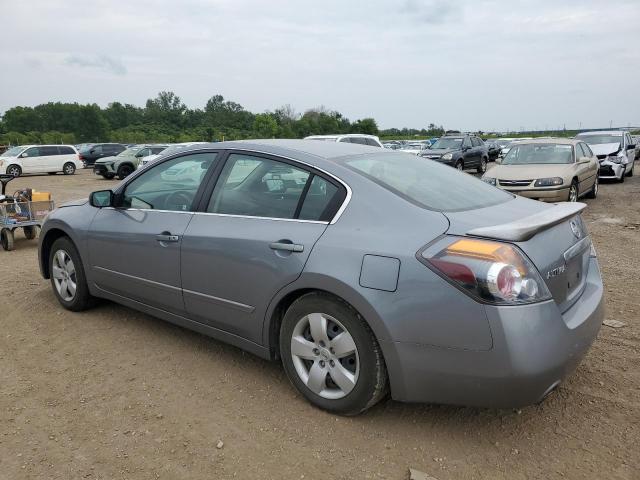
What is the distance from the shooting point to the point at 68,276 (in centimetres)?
460

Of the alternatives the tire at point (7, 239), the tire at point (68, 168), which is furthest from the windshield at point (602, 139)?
the tire at point (68, 168)

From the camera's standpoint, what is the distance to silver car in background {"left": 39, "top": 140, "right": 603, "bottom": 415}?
238cm

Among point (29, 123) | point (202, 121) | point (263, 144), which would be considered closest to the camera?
point (263, 144)

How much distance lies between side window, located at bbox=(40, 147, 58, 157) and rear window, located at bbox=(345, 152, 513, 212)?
27.9 metres

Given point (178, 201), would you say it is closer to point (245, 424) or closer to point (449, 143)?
point (245, 424)

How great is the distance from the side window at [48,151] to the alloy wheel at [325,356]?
28.3m

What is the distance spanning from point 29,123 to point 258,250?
310ft

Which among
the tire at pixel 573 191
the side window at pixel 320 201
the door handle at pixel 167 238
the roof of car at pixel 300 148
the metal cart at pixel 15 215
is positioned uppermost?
the roof of car at pixel 300 148

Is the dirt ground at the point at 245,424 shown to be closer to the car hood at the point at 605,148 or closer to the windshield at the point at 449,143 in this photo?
the car hood at the point at 605,148

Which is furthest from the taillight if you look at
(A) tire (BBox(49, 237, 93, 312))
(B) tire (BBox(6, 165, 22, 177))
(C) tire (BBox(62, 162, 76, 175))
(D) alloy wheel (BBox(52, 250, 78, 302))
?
(C) tire (BBox(62, 162, 76, 175))

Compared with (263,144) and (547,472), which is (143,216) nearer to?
(263,144)

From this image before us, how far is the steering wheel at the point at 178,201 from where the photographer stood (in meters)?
3.63

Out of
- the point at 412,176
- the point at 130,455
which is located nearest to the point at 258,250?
the point at 412,176

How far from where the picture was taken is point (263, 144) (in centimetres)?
348
